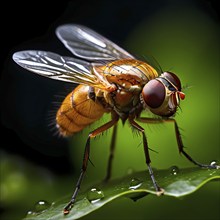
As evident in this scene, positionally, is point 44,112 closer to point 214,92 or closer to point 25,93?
point 25,93

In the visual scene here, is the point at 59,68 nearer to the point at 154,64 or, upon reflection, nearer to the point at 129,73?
the point at 129,73

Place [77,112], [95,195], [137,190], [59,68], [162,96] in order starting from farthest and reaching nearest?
[77,112] → [59,68] → [162,96] → [95,195] → [137,190]

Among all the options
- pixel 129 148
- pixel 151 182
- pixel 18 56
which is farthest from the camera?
pixel 129 148

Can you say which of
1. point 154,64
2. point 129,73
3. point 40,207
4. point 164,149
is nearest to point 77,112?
point 129,73

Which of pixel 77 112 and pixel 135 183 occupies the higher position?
pixel 77 112

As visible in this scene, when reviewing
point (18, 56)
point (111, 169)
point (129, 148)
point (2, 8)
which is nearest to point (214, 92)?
point (129, 148)

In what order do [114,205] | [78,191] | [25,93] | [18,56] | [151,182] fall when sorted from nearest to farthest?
[151,182] < [78,191] < [18,56] < [114,205] < [25,93]
